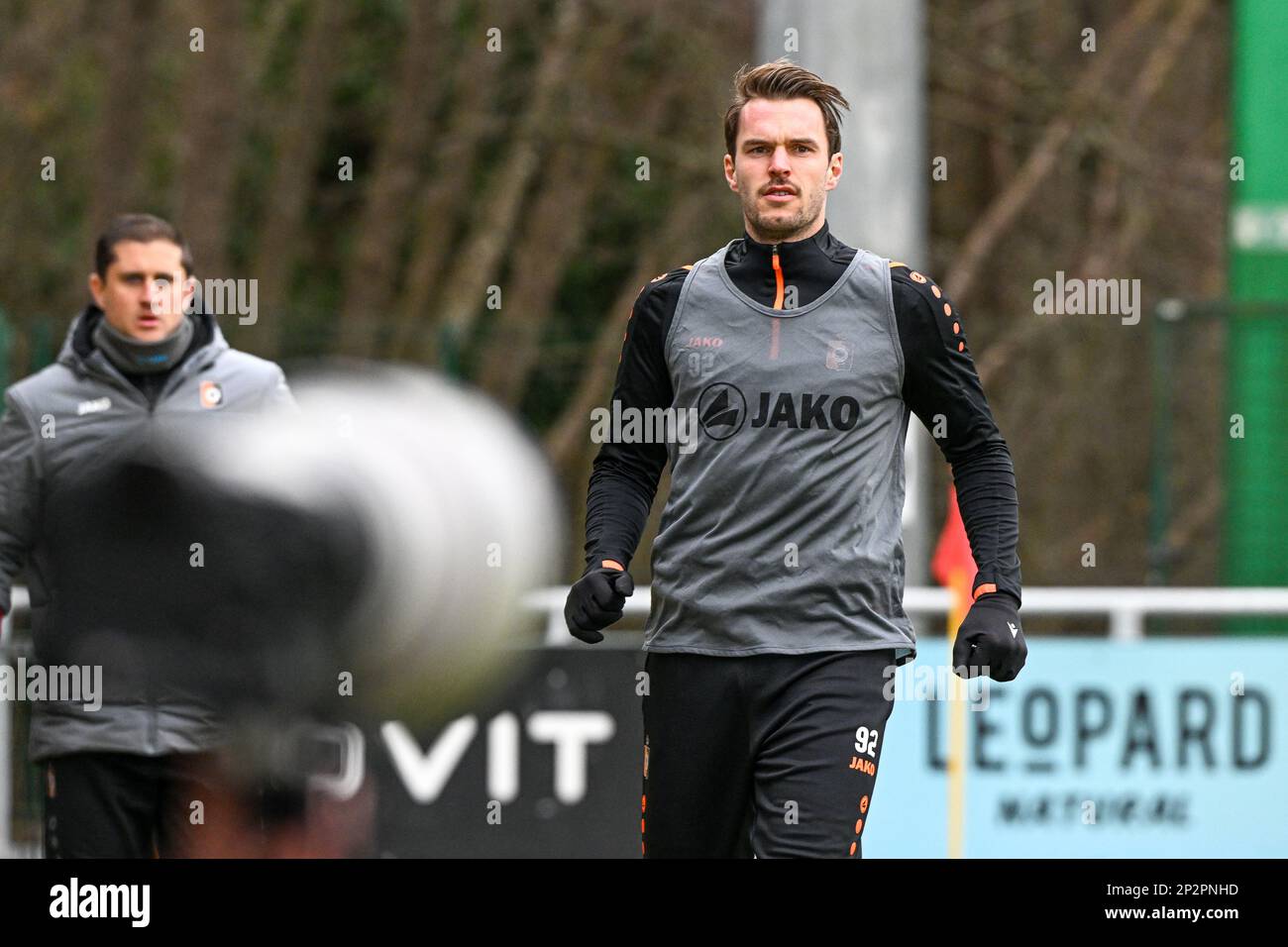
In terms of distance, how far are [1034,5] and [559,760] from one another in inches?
349

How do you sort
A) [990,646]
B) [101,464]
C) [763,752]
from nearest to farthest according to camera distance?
[990,646] → [763,752] → [101,464]

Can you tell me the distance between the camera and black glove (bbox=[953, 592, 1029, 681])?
4.49 m

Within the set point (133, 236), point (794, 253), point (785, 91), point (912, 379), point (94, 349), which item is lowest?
point (912, 379)

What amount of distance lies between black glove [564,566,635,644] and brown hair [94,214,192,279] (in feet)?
5.09

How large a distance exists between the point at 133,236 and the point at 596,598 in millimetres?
1692

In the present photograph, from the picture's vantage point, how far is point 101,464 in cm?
546

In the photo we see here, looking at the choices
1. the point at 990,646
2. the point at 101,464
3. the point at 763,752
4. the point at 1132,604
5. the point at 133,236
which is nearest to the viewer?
the point at 990,646

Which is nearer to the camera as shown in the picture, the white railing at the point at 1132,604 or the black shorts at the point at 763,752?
the black shorts at the point at 763,752

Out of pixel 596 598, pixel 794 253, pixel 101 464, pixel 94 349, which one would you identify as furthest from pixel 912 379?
pixel 94 349

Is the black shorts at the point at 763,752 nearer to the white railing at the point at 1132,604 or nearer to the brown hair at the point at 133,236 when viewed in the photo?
the brown hair at the point at 133,236

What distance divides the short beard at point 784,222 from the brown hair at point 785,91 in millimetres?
101

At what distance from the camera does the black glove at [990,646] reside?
14.7 ft

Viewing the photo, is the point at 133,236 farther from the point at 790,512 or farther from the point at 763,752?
the point at 763,752

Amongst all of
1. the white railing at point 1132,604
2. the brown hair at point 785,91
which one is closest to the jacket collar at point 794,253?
the brown hair at point 785,91
